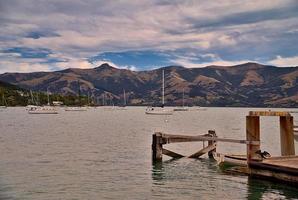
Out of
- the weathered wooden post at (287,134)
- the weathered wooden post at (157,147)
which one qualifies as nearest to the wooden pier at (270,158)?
the weathered wooden post at (287,134)

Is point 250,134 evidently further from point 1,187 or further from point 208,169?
point 1,187

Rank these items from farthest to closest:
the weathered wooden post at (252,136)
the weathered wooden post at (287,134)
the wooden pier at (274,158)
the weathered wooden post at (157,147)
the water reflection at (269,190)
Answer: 1. the weathered wooden post at (157,147)
2. the weathered wooden post at (287,134)
3. the weathered wooden post at (252,136)
4. the wooden pier at (274,158)
5. the water reflection at (269,190)

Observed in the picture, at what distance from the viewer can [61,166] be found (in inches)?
1265

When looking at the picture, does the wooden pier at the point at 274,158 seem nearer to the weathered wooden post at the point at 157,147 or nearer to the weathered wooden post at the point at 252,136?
the weathered wooden post at the point at 252,136

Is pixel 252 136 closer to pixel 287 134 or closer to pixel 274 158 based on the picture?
pixel 274 158

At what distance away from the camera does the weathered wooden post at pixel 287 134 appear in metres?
26.5

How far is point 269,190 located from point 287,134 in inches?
195

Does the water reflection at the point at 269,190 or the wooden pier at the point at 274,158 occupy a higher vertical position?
the wooden pier at the point at 274,158

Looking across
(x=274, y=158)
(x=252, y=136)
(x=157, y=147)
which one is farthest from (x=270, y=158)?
(x=157, y=147)

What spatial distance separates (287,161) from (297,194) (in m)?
3.24

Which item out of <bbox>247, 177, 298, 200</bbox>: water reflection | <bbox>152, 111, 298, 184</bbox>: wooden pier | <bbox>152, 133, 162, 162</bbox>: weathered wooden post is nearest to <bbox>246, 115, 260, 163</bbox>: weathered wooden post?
<bbox>152, 111, 298, 184</bbox>: wooden pier

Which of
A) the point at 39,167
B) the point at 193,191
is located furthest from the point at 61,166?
the point at 193,191

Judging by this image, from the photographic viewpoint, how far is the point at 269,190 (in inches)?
931

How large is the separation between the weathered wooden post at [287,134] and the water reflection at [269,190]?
3.49m
